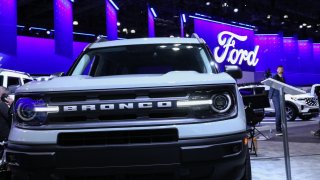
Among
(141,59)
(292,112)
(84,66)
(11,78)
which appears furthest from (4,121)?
(292,112)

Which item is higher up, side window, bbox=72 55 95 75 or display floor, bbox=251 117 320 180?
side window, bbox=72 55 95 75

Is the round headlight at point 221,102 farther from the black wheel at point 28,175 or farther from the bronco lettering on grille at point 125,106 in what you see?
the black wheel at point 28,175

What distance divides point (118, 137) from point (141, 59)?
1.94 m

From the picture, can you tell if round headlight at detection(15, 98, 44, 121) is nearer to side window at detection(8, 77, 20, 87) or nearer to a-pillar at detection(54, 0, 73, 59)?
side window at detection(8, 77, 20, 87)

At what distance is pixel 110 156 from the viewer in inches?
116

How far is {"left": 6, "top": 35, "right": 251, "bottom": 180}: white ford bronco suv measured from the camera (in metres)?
2.94

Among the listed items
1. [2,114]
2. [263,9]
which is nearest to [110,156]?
[2,114]

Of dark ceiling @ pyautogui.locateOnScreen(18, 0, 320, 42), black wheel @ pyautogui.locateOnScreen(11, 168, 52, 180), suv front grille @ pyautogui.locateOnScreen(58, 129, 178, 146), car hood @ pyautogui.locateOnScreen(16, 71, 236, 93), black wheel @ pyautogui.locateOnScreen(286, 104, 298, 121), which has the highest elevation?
dark ceiling @ pyautogui.locateOnScreen(18, 0, 320, 42)

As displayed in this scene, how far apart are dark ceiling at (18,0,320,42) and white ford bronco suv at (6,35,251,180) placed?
20.3 m

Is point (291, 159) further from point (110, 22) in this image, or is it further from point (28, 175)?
point (110, 22)

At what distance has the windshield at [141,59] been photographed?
15.3ft

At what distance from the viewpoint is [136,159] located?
292cm

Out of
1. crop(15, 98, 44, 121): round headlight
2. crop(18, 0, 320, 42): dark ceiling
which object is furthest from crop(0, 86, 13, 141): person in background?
crop(18, 0, 320, 42): dark ceiling

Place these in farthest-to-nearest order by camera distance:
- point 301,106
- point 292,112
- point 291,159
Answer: point 292,112 < point 301,106 < point 291,159
